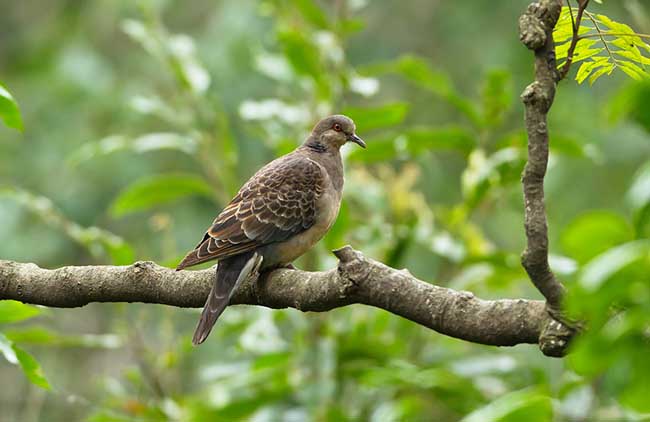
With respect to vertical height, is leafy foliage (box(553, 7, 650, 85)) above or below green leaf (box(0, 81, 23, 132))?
above

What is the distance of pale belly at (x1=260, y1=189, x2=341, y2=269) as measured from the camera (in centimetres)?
354

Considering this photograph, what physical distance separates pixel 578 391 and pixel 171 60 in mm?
2400

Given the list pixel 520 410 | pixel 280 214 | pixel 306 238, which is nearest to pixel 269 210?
pixel 280 214

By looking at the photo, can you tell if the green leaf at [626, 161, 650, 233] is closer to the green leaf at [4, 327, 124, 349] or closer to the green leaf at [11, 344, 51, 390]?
the green leaf at [11, 344, 51, 390]

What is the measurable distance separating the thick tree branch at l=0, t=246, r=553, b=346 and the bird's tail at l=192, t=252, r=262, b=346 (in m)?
0.04

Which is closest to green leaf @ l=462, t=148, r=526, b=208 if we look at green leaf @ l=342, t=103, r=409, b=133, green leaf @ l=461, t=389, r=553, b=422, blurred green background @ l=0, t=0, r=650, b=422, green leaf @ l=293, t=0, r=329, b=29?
blurred green background @ l=0, t=0, r=650, b=422

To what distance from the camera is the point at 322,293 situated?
7.98 feet

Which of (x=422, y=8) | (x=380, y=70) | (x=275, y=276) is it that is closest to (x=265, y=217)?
(x=275, y=276)

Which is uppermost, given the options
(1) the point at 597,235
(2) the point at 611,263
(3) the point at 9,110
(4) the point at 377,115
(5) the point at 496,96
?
(5) the point at 496,96

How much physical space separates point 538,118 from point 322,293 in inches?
33.8

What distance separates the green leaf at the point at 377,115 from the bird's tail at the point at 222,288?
1155 mm

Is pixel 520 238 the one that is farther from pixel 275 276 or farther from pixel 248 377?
pixel 275 276

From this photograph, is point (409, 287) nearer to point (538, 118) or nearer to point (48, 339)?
point (538, 118)

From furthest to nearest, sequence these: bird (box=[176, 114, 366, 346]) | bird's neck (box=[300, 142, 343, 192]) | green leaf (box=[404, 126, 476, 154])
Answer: green leaf (box=[404, 126, 476, 154])
bird's neck (box=[300, 142, 343, 192])
bird (box=[176, 114, 366, 346])
